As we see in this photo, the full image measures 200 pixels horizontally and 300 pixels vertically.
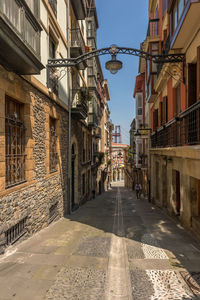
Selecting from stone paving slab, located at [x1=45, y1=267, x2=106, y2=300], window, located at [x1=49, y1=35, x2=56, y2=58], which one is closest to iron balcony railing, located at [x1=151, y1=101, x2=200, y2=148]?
stone paving slab, located at [x1=45, y1=267, x2=106, y2=300]

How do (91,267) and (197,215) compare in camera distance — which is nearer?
(91,267)

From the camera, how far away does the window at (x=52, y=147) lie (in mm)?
8633

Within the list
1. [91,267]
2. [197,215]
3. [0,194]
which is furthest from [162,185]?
[0,194]

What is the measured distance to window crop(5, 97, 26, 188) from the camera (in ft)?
18.0

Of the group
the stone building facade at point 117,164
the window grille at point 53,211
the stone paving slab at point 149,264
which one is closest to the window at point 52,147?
the window grille at point 53,211

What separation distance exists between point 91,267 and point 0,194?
2.65 m

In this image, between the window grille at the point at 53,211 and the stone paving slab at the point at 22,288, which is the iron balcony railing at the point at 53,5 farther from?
the stone paving slab at the point at 22,288

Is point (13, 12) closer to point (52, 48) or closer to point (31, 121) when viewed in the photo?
point (31, 121)

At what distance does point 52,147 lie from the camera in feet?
29.2

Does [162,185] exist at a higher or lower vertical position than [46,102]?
lower

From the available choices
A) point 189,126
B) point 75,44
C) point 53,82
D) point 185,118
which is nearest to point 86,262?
point 189,126

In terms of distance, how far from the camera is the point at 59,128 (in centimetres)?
962

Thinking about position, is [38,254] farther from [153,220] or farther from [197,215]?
[153,220]

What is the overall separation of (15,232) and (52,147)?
4109 millimetres
